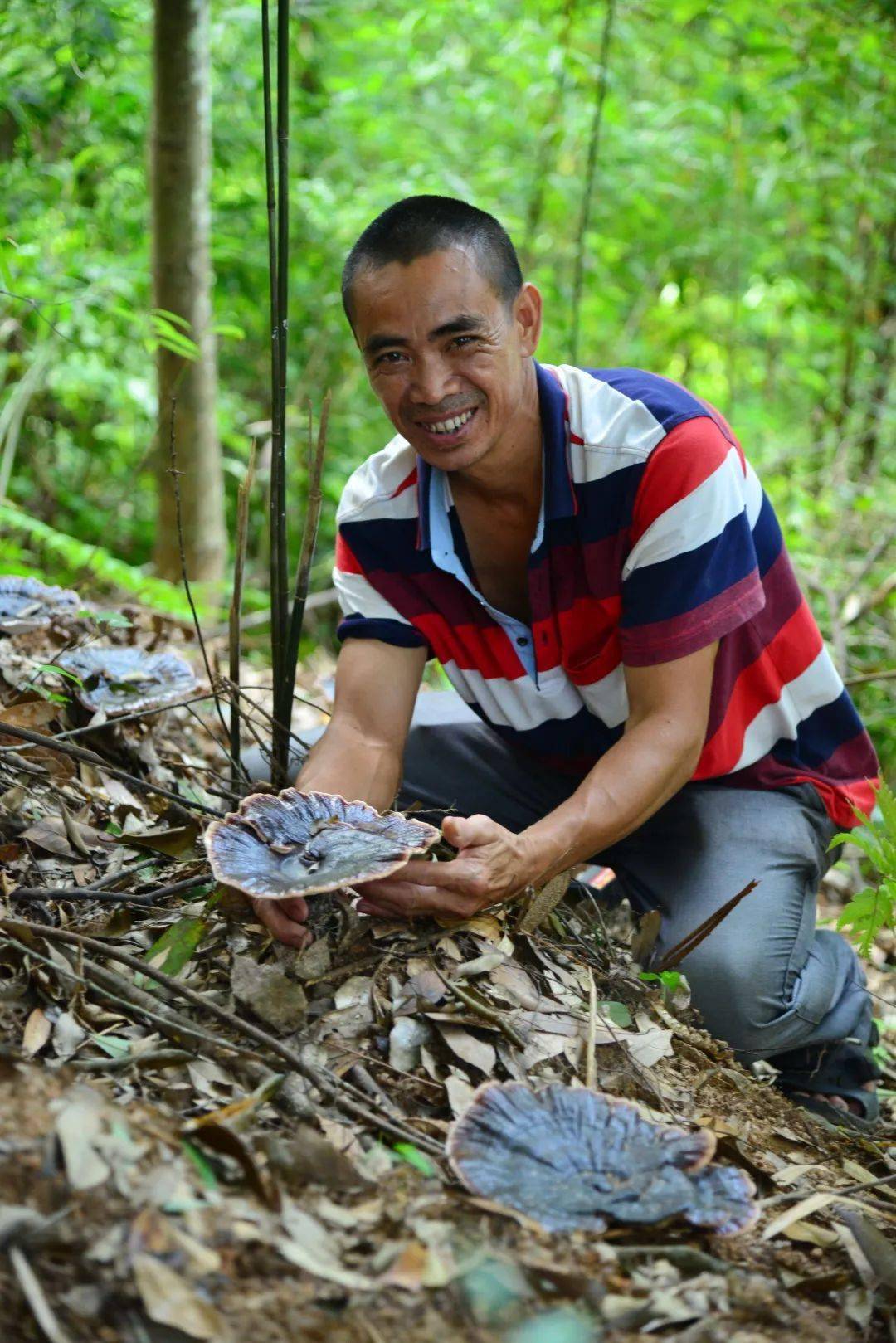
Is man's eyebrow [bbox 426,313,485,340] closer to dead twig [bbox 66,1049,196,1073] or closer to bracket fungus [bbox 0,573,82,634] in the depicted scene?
bracket fungus [bbox 0,573,82,634]

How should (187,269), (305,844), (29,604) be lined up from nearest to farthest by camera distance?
1. (305,844)
2. (29,604)
3. (187,269)

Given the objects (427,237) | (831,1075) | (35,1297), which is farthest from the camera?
(831,1075)

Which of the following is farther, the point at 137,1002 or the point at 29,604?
the point at 29,604

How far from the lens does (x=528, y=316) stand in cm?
326

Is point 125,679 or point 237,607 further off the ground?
point 237,607

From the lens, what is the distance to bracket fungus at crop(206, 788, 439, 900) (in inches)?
82.7

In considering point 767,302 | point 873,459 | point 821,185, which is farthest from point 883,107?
point 873,459

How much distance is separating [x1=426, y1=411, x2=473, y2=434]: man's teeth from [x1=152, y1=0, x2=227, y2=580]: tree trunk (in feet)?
5.78

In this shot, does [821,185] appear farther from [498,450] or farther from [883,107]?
[498,450]

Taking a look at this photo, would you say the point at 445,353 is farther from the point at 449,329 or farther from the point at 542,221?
the point at 542,221

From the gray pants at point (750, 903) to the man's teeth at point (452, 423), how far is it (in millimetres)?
1356

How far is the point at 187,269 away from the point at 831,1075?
14.2 feet

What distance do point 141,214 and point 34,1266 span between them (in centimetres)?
740

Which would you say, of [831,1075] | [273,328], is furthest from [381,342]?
[831,1075]
